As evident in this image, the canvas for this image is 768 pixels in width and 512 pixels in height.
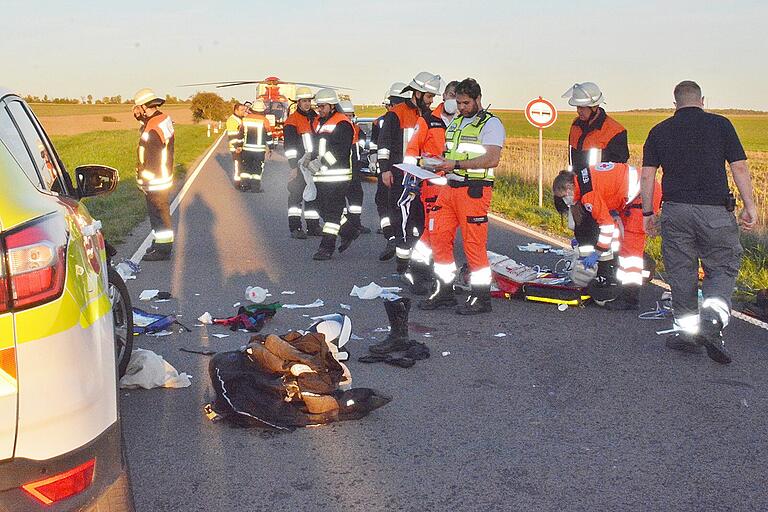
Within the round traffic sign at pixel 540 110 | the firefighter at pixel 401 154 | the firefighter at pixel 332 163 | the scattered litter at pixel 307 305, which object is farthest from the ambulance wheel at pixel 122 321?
the round traffic sign at pixel 540 110

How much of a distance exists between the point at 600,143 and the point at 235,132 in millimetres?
14523

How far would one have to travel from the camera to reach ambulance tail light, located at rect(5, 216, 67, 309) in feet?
8.45

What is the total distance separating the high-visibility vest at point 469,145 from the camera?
7.97 metres

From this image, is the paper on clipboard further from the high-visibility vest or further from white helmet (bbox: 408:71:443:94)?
white helmet (bbox: 408:71:443:94)

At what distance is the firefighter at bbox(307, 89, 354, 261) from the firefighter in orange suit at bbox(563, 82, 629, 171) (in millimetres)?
2936

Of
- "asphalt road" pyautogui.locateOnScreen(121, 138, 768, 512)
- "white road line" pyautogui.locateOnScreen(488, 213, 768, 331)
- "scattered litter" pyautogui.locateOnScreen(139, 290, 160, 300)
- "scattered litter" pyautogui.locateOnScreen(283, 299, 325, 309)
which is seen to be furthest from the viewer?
"scattered litter" pyautogui.locateOnScreen(139, 290, 160, 300)

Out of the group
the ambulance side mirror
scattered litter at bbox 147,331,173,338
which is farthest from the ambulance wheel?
scattered litter at bbox 147,331,173,338

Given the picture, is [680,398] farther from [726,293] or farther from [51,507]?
[51,507]

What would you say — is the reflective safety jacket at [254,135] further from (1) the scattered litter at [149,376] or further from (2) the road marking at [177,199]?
(1) the scattered litter at [149,376]

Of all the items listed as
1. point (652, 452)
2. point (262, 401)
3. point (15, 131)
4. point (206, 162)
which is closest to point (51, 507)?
point (15, 131)

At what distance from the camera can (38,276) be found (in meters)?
2.62

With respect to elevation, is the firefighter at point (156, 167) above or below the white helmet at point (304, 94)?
below

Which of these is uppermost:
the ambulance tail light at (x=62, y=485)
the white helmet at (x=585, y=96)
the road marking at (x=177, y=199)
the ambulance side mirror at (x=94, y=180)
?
the white helmet at (x=585, y=96)

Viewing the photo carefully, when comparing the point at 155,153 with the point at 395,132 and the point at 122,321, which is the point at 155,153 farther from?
the point at 122,321
